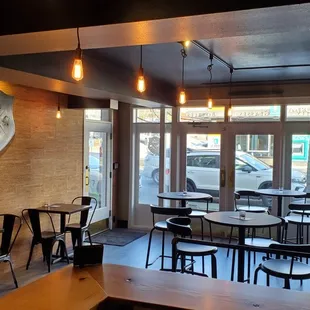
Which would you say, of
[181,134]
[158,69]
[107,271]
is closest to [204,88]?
[181,134]

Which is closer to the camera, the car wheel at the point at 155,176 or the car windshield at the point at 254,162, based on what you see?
the car windshield at the point at 254,162

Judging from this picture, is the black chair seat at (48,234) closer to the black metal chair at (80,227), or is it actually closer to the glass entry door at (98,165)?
the black metal chair at (80,227)

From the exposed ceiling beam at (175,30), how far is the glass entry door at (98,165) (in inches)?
145

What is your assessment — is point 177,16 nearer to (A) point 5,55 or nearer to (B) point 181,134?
(A) point 5,55

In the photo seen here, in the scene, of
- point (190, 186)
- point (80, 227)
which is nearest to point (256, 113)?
point (190, 186)

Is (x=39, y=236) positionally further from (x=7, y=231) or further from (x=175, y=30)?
(x=175, y=30)

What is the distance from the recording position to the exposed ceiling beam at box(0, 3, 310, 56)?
2.09 meters

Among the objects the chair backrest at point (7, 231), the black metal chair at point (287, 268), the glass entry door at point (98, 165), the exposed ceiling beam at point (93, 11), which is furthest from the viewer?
the glass entry door at point (98, 165)

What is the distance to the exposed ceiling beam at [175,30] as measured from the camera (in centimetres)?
209

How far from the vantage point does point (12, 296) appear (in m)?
1.61

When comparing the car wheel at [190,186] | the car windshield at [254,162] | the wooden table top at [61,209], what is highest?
the car windshield at [254,162]

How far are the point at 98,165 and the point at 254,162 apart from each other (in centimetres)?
261

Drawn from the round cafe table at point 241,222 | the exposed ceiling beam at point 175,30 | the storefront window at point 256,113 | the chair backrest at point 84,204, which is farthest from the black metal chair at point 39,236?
the storefront window at point 256,113

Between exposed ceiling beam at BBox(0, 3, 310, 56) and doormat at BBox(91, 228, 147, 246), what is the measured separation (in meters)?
4.07
